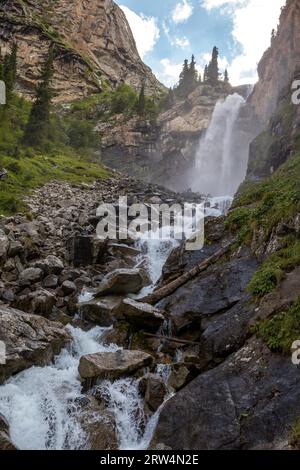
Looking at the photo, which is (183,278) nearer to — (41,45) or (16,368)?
(16,368)

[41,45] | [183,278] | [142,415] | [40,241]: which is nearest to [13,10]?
[41,45]

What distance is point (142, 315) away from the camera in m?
15.8

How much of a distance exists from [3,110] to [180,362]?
45087mm

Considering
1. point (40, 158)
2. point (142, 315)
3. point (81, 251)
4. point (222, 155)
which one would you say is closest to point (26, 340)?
point (142, 315)

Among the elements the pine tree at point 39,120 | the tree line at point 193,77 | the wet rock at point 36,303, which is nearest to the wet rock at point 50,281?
the wet rock at point 36,303

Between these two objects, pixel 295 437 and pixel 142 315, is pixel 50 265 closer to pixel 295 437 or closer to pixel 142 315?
pixel 142 315

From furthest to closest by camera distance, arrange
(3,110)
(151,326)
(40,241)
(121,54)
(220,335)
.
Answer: (121,54) → (3,110) → (40,241) → (151,326) → (220,335)

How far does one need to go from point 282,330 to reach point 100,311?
8.14 m

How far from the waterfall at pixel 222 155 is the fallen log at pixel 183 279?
4571 cm

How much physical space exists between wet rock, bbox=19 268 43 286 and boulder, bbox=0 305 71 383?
3.77 metres

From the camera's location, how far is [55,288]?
1900 cm

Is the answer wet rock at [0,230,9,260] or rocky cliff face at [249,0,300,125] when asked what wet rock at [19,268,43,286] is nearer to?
wet rock at [0,230,9,260]

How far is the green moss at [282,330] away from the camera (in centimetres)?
1086

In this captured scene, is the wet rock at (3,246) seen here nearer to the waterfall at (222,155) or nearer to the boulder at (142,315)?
the boulder at (142,315)
